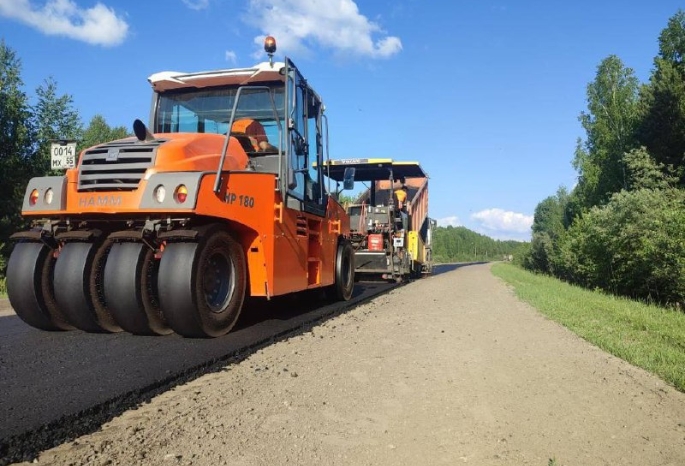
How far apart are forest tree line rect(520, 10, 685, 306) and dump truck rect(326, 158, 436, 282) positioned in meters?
6.74

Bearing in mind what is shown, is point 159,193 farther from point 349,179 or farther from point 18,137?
point 18,137

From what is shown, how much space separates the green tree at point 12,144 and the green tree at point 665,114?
27936 mm

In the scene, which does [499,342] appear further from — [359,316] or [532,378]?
[359,316]

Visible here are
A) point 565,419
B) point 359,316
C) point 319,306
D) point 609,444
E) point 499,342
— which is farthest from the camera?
point 319,306

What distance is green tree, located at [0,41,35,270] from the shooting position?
1842 centimetres

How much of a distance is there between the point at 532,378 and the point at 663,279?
38.7 feet

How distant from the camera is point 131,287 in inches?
181

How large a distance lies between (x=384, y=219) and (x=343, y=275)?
6445mm

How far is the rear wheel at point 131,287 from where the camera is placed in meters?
4.62

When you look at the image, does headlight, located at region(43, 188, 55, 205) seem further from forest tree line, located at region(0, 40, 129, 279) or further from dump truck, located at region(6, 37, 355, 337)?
forest tree line, located at region(0, 40, 129, 279)

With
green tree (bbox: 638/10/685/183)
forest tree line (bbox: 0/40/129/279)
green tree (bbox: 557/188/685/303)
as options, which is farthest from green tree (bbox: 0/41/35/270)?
green tree (bbox: 638/10/685/183)

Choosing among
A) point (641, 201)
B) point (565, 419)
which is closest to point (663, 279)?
point (641, 201)

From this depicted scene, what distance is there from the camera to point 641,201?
1580 centimetres

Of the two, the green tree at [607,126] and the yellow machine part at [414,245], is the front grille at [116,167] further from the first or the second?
the green tree at [607,126]
